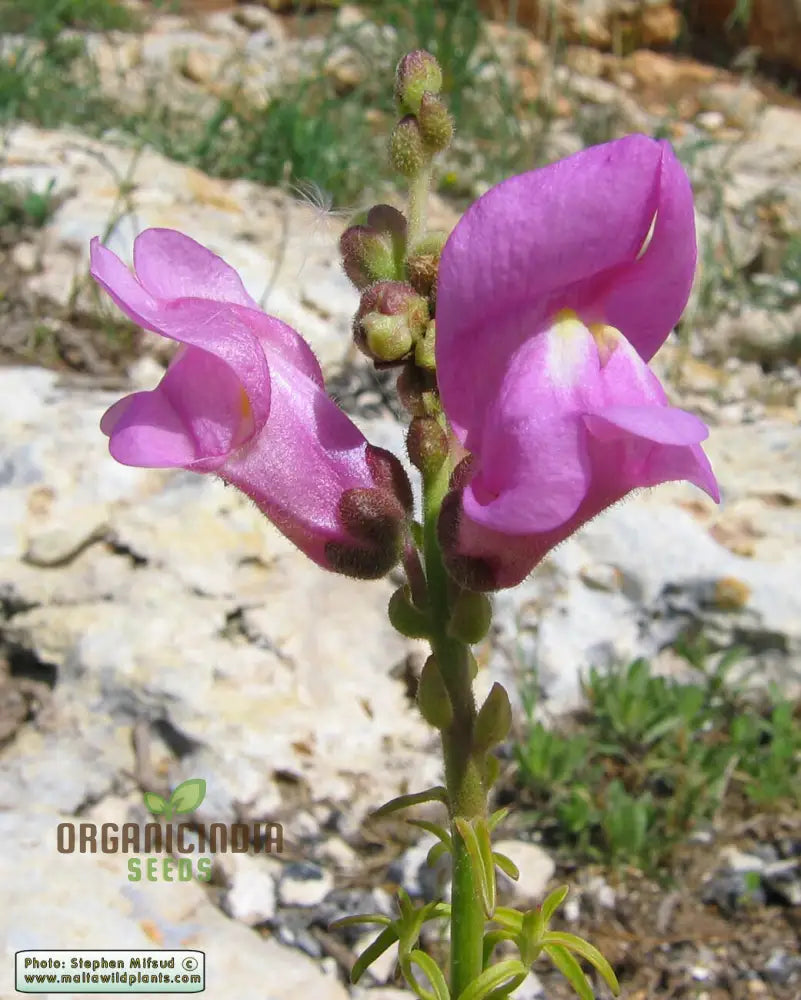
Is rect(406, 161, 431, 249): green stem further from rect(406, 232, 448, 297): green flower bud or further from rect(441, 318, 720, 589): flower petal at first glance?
rect(441, 318, 720, 589): flower petal

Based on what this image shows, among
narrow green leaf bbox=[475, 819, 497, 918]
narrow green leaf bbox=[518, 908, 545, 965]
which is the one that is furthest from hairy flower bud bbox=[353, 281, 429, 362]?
narrow green leaf bbox=[518, 908, 545, 965]

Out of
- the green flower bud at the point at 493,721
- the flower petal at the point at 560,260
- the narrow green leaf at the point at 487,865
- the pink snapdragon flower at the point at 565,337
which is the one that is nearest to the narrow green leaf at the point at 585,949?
the narrow green leaf at the point at 487,865

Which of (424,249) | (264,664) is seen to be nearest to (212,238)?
(264,664)

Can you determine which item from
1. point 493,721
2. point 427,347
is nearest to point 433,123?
point 427,347

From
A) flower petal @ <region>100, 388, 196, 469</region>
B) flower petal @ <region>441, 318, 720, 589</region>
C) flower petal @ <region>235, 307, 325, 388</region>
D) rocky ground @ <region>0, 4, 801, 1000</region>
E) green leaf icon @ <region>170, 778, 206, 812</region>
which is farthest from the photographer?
green leaf icon @ <region>170, 778, 206, 812</region>

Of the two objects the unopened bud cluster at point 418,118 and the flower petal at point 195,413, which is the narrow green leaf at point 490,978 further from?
the unopened bud cluster at point 418,118

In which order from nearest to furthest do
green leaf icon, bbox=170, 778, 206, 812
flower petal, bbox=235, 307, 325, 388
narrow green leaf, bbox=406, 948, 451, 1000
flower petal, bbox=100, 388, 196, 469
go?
1. flower petal, bbox=100, 388, 196, 469
2. flower petal, bbox=235, 307, 325, 388
3. narrow green leaf, bbox=406, 948, 451, 1000
4. green leaf icon, bbox=170, 778, 206, 812
